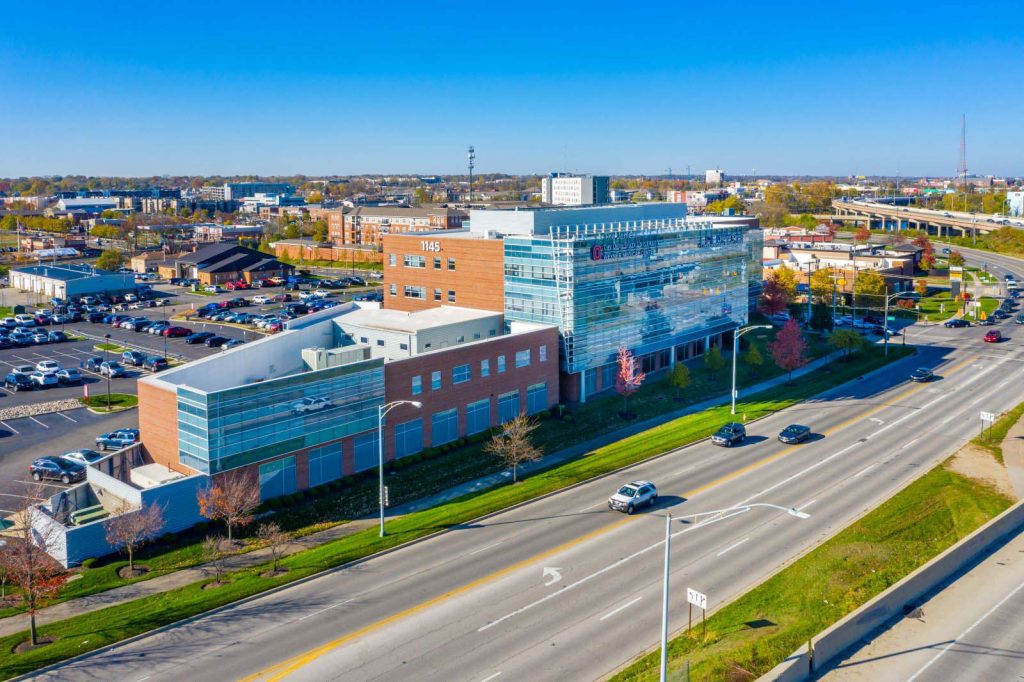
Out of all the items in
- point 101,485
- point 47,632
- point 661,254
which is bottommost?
point 47,632

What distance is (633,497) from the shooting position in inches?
1820

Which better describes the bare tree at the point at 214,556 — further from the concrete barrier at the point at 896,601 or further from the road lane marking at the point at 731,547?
the concrete barrier at the point at 896,601

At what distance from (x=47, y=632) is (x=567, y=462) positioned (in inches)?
1267

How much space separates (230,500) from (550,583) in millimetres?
16636

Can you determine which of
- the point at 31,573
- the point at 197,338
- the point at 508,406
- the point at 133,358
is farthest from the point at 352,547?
the point at 197,338

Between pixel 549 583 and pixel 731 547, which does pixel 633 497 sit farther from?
pixel 549 583

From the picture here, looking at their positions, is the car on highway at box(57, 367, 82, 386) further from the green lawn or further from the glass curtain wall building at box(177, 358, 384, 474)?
the green lawn

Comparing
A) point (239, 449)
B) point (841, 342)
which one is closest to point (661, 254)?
point (841, 342)

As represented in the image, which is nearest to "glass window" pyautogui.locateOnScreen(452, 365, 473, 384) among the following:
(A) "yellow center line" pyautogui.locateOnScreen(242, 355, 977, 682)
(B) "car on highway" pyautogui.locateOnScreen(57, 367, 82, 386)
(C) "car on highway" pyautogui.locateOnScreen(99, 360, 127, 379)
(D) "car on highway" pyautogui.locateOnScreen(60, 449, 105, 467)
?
(A) "yellow center line" pyautogui.locateOnScreen(242, 355, 977, 682)

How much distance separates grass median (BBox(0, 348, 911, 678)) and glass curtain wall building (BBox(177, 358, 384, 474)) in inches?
317

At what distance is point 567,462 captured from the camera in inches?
2234

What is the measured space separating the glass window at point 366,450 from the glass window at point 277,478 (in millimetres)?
4756

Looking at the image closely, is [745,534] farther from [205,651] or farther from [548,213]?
[548,213]

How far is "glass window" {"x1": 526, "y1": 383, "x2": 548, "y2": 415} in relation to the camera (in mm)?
65562
